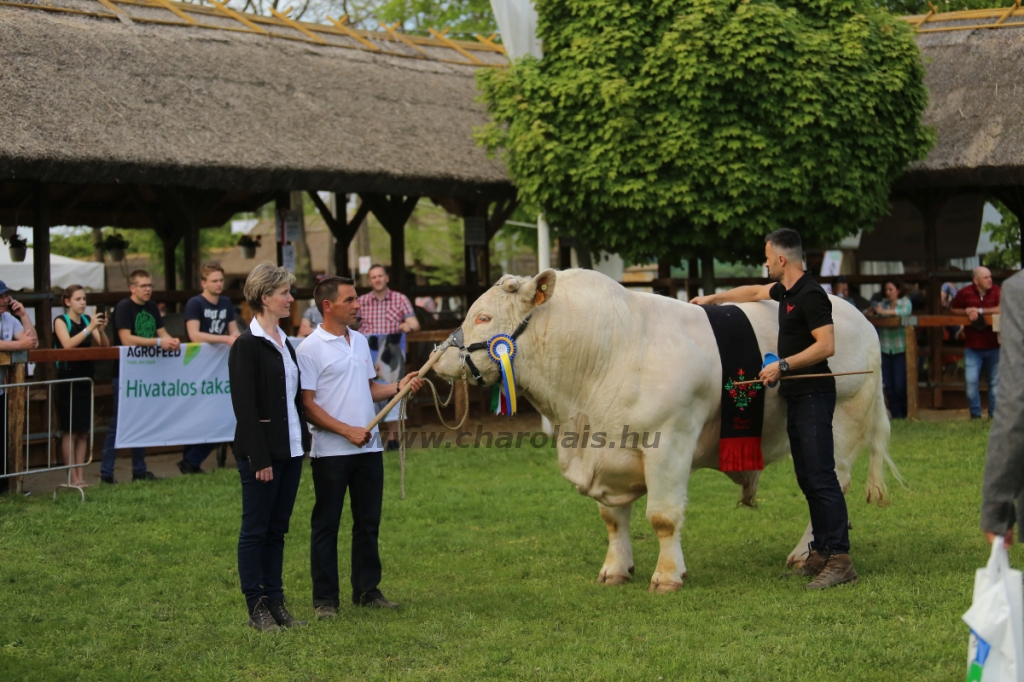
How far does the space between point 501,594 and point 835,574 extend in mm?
1991

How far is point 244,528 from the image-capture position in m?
5.77

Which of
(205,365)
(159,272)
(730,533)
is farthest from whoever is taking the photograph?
(159,272)

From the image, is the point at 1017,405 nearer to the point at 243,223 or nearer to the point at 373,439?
the point at 373,439

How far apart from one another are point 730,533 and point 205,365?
19.5 ft

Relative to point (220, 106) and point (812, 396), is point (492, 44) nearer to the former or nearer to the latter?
point (220, 106)

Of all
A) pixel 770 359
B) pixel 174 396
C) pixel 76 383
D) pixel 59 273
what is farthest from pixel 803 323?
pixel 59 273

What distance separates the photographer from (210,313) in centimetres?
1146

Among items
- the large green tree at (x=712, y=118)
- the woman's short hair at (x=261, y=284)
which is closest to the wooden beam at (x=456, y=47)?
the large green tree at (x=712, y=118)

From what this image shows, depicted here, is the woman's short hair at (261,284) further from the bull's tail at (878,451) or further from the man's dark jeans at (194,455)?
the man's dark jeans at (194,455)

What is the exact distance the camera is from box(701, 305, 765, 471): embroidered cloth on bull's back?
676 cm

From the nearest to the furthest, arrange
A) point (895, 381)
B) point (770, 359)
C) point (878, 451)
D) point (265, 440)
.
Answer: point (265, 440), point (770, 359), point (878, 451), point (895, 381)

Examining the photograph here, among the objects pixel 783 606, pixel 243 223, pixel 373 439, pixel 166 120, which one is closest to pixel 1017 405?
pixel 783 606

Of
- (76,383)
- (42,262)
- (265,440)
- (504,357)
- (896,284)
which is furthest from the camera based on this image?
(896,284)

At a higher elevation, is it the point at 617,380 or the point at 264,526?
the point at 617,380
